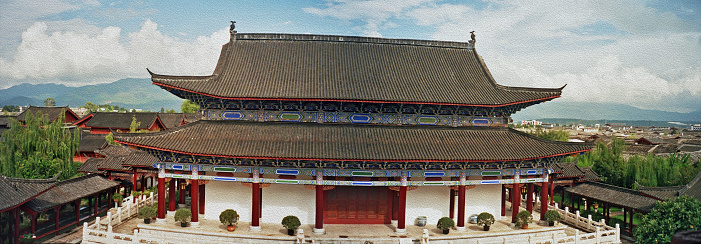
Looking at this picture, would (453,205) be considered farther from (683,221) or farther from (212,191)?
(212,191)

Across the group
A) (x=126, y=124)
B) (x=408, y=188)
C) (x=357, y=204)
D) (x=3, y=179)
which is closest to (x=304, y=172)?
(x=357, y=204)

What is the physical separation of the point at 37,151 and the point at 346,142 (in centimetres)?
2845

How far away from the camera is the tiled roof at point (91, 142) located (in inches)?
1736

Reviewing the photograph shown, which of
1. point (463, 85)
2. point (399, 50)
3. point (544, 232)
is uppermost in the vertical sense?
point (399, 50)

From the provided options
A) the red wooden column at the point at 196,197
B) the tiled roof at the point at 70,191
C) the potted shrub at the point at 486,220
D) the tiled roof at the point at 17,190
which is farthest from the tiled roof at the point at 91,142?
the potted shrub at the point at 486,220

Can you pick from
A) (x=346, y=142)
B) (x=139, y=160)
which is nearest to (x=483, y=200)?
(x=346, y=142)

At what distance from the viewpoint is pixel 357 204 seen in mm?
19984

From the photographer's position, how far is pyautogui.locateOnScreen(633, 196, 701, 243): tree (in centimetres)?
1694

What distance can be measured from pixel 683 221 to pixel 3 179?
1209 inches

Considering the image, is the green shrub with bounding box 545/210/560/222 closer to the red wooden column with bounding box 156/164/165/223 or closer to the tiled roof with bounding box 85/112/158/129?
the red wooden column with bounding box 156/164/165/223

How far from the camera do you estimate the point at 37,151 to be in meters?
31.4

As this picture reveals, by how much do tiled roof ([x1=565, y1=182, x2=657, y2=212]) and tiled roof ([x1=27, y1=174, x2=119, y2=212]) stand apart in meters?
29.8

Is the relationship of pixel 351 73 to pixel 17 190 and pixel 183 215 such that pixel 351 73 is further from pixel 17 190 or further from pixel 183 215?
pixel 17 190

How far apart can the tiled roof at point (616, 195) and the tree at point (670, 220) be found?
2.90m
